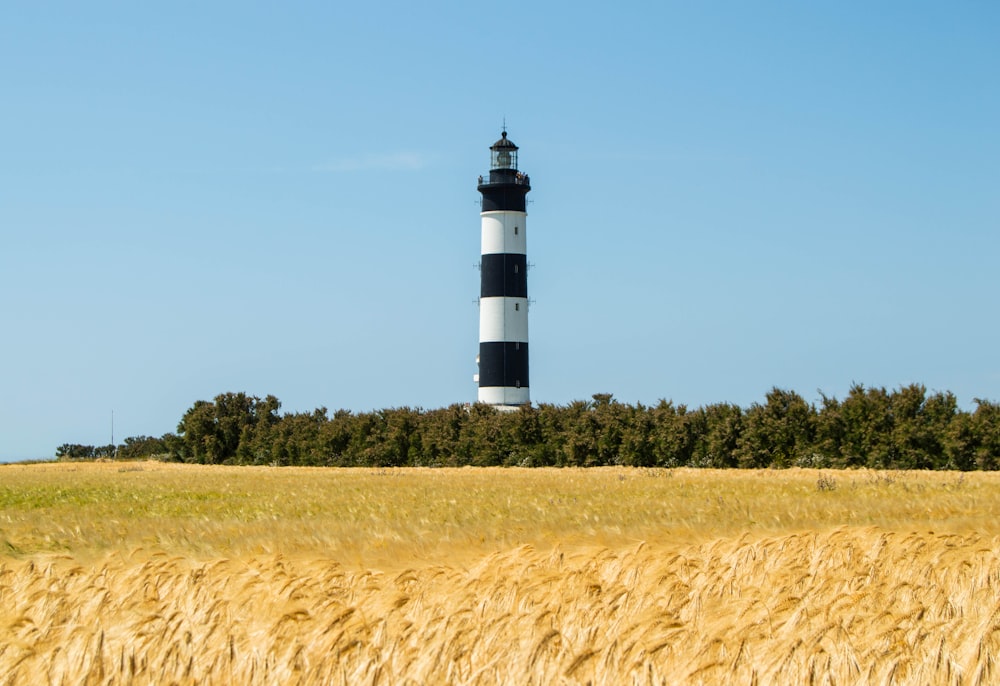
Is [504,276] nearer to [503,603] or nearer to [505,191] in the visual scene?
[505,191]

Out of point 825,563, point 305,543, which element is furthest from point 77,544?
point 825,563

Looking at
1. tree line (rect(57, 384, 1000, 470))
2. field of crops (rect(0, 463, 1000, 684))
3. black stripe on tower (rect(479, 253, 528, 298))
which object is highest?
black stripe on tower (rect(479, 253, 528, 298))

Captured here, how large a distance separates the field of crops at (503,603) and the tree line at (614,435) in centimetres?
4171

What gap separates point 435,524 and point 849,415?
45071mm

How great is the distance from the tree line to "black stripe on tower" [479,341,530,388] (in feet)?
7.49

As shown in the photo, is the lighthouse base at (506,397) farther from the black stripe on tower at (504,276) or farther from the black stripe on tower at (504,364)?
the black stripe on tower at (504,276)

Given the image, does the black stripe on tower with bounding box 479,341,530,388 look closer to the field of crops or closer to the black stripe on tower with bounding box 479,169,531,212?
the black stripe on tower with bounding box 479,169,531,212

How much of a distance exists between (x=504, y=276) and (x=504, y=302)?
1.74 meters

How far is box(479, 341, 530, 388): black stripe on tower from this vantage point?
70750 mm

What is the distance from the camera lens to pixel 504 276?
71.3 m

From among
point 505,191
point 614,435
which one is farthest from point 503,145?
point 614,435

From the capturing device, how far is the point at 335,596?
Answer: 33.0 feet

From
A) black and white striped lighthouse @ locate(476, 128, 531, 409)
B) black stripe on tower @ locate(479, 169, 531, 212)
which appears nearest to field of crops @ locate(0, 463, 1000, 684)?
black and white striped lighthouse @ locate(476, 128, 531, 409)

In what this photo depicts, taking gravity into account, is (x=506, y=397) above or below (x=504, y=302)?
below
